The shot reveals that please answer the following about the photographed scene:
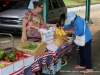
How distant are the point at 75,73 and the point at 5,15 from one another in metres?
5.50

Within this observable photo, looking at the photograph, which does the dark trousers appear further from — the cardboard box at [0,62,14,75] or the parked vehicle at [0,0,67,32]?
the parked vehicle at [0,0,67,32]

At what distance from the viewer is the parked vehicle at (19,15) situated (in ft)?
34.3

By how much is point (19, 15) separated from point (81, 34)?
5.16m

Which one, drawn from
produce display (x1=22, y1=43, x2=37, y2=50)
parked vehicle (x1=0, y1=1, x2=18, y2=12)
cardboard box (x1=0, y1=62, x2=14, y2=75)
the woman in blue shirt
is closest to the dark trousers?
the woman in blue shirt

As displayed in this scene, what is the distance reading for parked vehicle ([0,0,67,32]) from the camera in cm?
1045

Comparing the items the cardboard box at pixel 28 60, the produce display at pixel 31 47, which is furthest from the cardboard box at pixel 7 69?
the produce display at pixel 31 47

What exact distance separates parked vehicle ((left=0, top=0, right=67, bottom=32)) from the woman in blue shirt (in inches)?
171

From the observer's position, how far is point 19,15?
414 inches

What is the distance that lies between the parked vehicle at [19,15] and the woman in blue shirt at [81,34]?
171 inches

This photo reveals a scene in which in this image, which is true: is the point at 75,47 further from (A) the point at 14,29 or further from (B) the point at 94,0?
(B) the point at 94,0

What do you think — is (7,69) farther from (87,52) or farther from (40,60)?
(87,52)

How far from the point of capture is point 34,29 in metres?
5.41

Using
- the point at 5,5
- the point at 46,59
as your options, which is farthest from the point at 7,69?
the point at 5,5

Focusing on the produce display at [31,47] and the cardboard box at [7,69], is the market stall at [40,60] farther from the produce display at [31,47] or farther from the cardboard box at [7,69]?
the produce display at [31,47]
